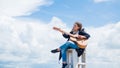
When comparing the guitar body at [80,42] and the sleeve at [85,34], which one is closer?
the guitar body at [80,42]

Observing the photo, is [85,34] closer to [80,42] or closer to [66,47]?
[80,42]

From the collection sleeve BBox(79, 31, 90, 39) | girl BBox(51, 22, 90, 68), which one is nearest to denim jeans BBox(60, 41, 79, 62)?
girl BBox(51, 22, 90, 68)

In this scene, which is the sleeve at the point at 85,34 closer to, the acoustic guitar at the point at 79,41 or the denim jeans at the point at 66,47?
the acoustic guitar at the point at 79,41

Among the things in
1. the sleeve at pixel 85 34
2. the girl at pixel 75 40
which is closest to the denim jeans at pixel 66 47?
the girl at pixel 75 40

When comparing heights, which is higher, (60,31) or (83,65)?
(60,31)

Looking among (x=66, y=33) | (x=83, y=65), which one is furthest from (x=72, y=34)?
(x=83, y=65)

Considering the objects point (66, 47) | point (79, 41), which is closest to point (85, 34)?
point (79, 41)

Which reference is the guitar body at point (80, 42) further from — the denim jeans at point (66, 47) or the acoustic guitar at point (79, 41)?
the denim jeans at point (66, 47)

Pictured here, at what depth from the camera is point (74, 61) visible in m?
11.7

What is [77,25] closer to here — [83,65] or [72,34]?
[72,34]

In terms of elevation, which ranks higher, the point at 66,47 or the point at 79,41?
the point at 79,41

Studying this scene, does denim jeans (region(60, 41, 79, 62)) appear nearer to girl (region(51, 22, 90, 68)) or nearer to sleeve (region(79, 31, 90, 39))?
girl (region(51, 22, 90, 68))

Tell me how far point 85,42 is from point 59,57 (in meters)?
0.93

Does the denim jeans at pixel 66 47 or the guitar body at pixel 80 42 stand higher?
the guitar body at pixel 80 42
